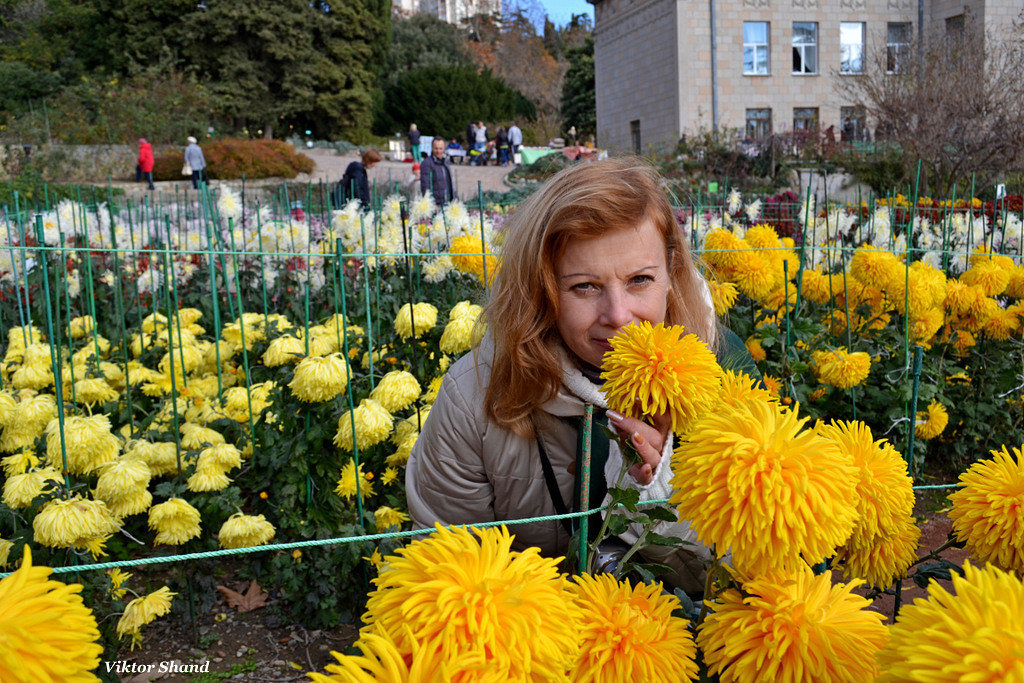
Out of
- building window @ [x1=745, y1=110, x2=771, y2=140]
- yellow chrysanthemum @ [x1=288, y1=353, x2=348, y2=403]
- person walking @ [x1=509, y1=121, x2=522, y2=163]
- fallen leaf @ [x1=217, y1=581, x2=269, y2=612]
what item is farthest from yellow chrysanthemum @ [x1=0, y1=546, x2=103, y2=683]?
person walking @ [x1=509, y1=121, x2=522, y2=163]

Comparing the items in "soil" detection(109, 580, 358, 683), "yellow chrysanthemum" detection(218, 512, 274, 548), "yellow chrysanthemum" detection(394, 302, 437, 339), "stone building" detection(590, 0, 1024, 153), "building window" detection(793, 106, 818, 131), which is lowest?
"soil" detection(109, 580, 358, 683)

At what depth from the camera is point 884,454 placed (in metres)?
0.82

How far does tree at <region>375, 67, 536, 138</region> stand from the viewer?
37219mm

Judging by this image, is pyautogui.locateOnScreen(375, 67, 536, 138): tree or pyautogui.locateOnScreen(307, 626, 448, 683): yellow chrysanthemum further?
pyautogui.locateOnScreen(375, 67, 536, 138): tree

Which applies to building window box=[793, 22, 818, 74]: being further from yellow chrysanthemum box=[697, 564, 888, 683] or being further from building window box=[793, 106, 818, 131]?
yellow chrysanthemum box=[697, 564, 888, 683]

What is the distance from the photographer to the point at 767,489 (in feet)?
2.04

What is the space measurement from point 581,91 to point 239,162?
21.8 metres

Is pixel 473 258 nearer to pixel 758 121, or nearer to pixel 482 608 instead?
pixel 482 608

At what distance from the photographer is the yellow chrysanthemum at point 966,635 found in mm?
455

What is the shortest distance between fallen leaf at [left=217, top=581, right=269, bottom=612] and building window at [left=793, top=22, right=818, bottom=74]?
27.7 meters

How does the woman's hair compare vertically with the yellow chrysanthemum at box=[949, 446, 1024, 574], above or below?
above

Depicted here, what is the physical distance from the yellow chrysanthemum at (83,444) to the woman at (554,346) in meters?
1.06

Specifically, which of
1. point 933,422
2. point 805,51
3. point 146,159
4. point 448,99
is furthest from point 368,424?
point 448,99

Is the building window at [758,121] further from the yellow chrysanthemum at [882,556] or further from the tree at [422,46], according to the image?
the yellow chrysanthemum at [882,556]
